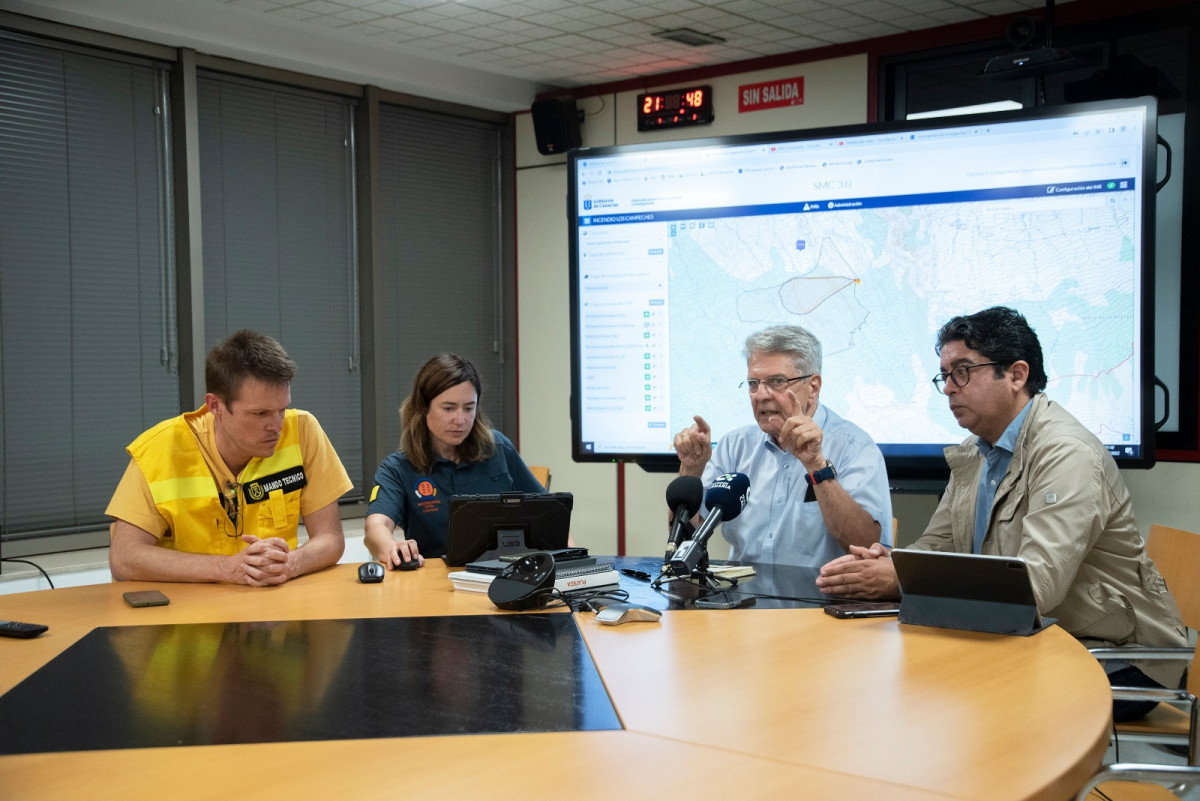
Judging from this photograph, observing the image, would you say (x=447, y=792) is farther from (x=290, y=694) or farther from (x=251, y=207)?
(x=251, y=207)

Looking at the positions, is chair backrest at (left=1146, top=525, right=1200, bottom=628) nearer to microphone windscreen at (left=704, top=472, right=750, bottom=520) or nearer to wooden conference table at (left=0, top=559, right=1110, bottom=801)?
wooden conference table at (left=0, top=559, right=1110, bottom=801)

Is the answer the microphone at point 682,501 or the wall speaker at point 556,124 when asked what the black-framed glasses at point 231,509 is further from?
the wall speaker at point 556,124

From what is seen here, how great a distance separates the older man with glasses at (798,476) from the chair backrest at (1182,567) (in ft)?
2.45

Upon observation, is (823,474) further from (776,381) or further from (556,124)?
(556,124)

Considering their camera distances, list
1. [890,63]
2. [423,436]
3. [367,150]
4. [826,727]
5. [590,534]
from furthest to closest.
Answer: [590,534] → [367,150] → [890,63] → [423,436] → [826,727]

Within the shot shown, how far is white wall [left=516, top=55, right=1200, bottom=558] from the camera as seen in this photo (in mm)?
5555

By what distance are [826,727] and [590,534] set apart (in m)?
4.56

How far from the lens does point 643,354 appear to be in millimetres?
4379

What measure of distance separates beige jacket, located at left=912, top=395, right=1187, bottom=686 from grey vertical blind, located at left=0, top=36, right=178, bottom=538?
379 cm

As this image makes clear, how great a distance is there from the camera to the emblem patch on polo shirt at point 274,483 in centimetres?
295

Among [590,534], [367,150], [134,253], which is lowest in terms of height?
[590,534]

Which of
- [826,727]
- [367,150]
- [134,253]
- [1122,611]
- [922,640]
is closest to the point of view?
[826,727]

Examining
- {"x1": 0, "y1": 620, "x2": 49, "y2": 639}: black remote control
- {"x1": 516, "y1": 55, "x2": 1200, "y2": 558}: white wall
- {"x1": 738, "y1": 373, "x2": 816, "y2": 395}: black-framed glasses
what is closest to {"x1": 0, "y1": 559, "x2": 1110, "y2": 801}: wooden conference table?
{"x1": 0, "y1": 620, "x2": 49, "y2": 639}: black remote control

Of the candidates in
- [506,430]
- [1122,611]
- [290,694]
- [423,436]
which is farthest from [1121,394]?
[506,430]
